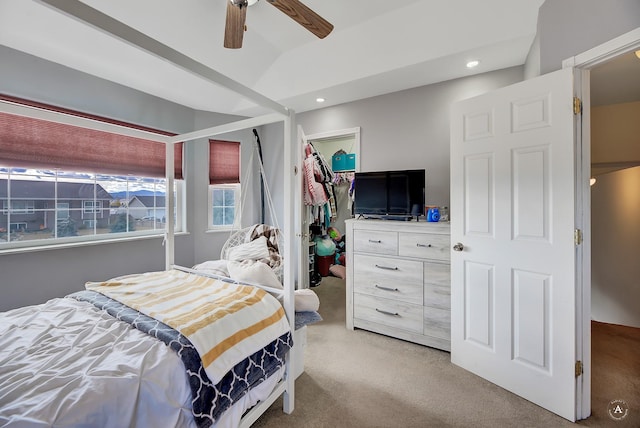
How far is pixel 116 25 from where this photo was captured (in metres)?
0.93

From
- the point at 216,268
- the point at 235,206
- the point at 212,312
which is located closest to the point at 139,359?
the point at 212,312

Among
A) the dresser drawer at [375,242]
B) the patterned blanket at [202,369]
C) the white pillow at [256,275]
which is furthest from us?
the dresser drawer at [375,242]

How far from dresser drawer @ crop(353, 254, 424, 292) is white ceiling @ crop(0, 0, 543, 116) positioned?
70.7 inches

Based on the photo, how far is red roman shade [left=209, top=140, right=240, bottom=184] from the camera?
372cm

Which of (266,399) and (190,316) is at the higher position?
(190,316)

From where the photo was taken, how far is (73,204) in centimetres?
271

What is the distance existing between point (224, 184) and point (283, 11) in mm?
2617

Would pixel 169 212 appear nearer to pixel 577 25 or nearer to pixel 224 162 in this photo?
pixel 224 162

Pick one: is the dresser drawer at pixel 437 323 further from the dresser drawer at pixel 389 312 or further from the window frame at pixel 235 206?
the window frame at pixel 235 206

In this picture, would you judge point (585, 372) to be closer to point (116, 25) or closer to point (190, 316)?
point (190, 316)

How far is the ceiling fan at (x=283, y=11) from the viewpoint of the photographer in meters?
1.56

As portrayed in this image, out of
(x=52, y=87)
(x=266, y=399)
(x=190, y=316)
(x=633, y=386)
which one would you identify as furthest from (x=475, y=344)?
(x=52, y=87)

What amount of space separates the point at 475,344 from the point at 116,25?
267cm

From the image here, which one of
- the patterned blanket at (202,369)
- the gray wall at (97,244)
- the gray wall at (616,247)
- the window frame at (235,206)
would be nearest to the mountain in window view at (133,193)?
the gray wall at (97,244)
